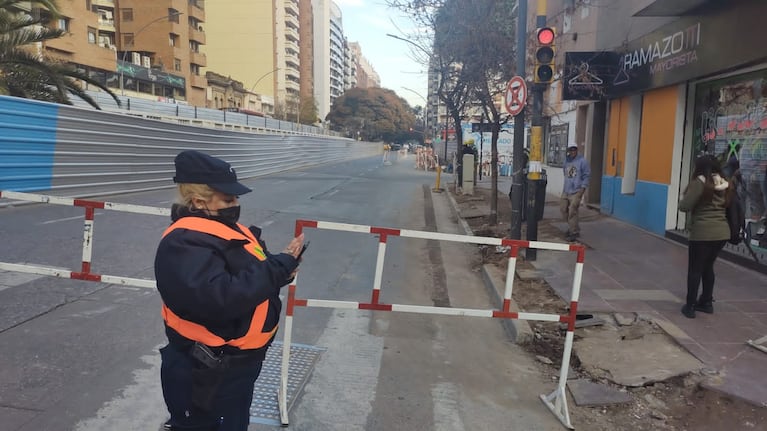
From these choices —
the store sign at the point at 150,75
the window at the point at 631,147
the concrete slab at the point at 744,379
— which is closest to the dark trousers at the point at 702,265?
the concrete slab at the point at 744,379

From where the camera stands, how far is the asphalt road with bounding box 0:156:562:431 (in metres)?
3.74

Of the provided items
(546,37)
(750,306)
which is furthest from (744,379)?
(546,37)

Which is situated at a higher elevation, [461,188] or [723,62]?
[723,62]

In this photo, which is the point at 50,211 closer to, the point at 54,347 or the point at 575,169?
the point at 54,347

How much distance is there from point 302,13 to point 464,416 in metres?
128

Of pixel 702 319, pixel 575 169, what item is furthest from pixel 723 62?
pixel 702 319

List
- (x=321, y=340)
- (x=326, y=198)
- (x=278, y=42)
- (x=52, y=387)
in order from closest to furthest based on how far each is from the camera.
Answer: (x=52, y=387) → (x=321, y=340) → (x=326, y=198) → (x=278, y=42)

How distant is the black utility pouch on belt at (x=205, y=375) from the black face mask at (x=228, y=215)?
0.48m

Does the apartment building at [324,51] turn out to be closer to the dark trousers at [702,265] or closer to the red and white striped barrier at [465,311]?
the dark trousers at [702,265]

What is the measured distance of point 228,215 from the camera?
7.09 feet

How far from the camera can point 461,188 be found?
21.8m

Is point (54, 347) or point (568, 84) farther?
point (568, 84)

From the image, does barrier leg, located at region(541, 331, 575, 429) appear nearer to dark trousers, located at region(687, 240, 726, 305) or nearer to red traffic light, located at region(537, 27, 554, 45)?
dark trousers, located at region(687, 240, 726, 305)

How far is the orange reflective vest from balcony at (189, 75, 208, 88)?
6746 centimetres
